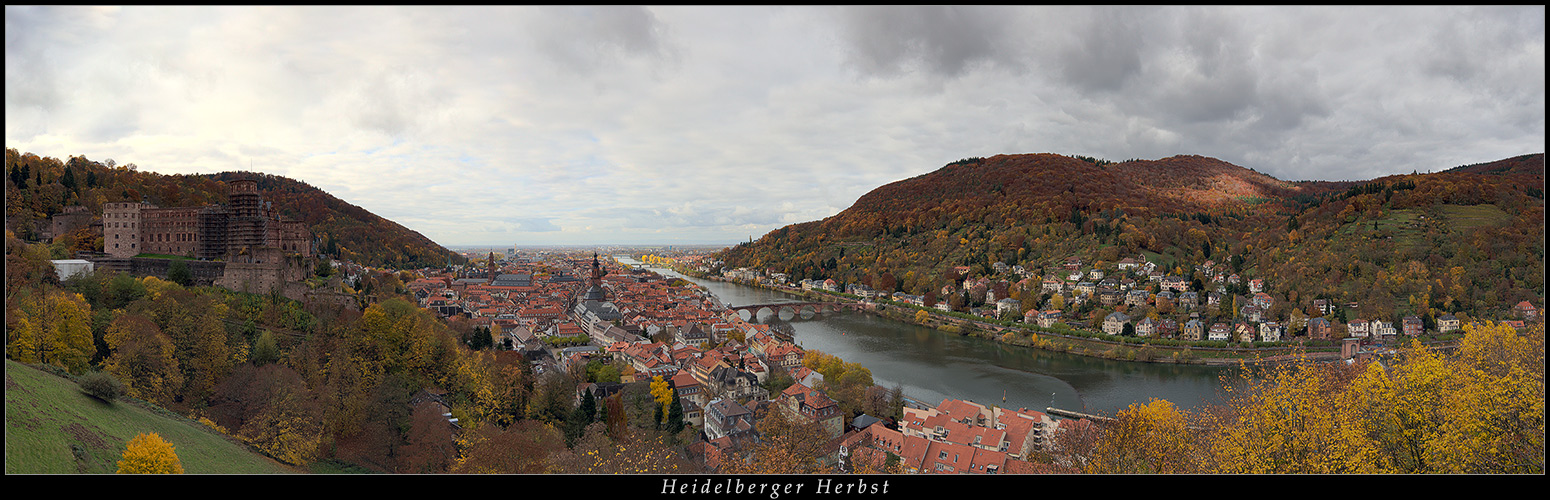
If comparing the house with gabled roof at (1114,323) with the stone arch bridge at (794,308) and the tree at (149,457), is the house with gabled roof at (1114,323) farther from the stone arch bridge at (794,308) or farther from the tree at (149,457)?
the tree at (149,457)

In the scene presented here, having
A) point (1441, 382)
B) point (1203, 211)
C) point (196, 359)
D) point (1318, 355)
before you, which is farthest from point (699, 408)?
point (1203, 211)

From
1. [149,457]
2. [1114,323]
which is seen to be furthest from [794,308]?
[149,457]

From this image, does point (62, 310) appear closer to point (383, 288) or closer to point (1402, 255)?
point (383, 288)

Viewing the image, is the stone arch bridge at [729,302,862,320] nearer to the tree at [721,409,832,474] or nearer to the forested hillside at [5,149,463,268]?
the forested hillside at [5,149,463,268]

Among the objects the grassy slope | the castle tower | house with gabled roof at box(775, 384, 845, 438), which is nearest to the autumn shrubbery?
house with gabled roof at box(775, 384, 845, 438)

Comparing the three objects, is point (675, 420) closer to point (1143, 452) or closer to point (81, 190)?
point (1143, 452)
